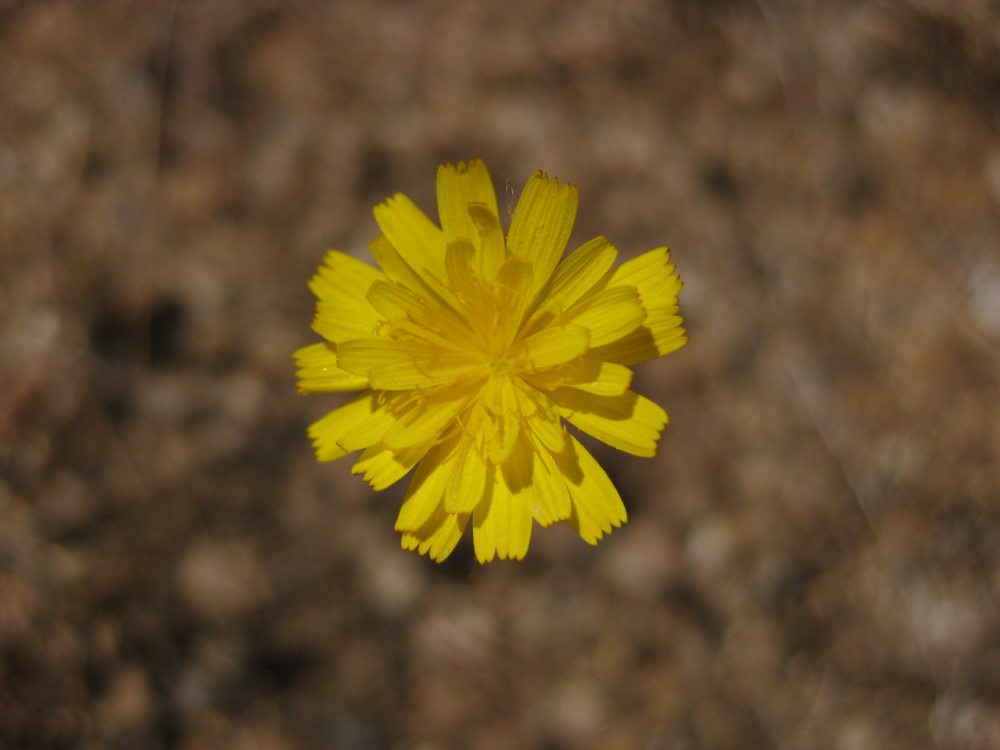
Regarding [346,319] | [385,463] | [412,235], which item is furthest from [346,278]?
[385,463]

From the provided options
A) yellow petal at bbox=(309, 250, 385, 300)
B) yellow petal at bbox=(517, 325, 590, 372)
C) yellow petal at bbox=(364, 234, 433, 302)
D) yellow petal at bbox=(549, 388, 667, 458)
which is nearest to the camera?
yellow petal at bbox=(517, 325, 590, 372)

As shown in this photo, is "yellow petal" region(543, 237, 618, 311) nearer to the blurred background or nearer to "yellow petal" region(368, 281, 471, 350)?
"yellow petal" region(368, 281, 471, 350)

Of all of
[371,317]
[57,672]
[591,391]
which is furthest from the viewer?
[57,672]

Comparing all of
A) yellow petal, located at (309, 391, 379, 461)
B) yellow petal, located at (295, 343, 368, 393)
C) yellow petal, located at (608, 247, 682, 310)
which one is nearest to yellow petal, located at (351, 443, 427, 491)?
yellow petal, located at (309, 391, 379, 461)

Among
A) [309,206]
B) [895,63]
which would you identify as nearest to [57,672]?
[309,206]

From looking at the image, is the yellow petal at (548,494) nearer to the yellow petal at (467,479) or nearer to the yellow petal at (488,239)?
the yellow petal at (467,479)

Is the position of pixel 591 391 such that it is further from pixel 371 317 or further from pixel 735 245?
pixel 735 245
